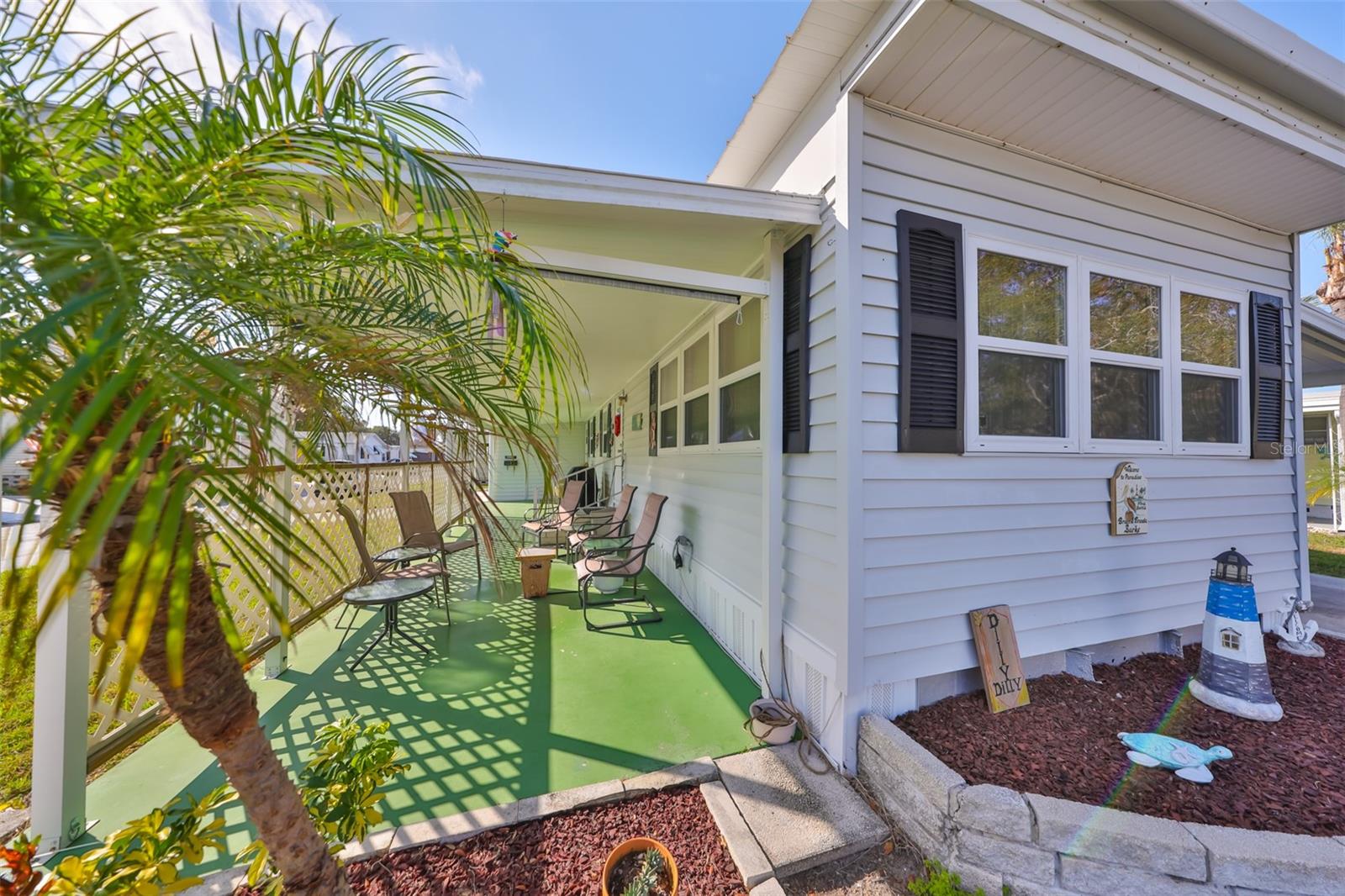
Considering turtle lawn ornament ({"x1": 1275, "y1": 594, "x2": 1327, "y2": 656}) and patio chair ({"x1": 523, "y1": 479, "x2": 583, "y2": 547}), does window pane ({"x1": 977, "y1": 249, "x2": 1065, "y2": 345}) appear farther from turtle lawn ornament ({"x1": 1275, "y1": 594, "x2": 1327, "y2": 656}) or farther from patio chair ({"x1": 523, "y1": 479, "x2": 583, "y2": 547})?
patio chair ({"x1": 523, "y1": 479, "x2": 583, "y2": 547})

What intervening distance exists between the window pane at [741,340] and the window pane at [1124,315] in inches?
77.8

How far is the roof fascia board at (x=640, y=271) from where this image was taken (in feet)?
7.52

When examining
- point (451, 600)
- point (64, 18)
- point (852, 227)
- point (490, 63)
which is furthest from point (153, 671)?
point (451, 600)

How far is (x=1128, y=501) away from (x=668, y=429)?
380 cm

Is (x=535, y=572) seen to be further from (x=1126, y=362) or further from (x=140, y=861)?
(x=1126, y=362)

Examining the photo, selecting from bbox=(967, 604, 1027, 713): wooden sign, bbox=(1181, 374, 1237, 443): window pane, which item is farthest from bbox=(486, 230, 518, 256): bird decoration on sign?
bbox=(1181, 374, 1237, 443): window pane

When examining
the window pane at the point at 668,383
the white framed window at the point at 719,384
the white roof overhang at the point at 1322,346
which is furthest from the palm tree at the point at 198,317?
the white roof overhang at the point at 1322,346

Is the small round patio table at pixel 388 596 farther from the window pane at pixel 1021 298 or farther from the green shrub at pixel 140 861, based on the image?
the window pane at pixel 1021 298

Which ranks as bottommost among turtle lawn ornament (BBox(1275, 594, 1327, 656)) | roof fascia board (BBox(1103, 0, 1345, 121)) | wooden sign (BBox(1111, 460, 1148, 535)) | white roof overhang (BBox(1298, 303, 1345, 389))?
turtle lawn ornament (BBox(1275, 594, 1327, 656))

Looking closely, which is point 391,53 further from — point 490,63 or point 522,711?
point 522,711

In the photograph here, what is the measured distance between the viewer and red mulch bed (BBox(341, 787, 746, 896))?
162 centimetres

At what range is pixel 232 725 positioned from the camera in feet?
3.44

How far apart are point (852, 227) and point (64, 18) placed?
254cm

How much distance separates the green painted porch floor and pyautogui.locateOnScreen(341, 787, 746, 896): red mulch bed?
0.20 m
